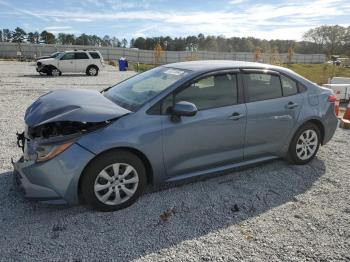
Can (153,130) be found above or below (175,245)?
above

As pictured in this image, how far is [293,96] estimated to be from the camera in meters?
4.91

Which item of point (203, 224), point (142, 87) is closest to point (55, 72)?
point (142, 87)

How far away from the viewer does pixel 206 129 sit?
413 centimetres

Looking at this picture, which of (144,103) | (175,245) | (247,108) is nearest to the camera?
(175,245)

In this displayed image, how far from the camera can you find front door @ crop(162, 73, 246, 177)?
396cm

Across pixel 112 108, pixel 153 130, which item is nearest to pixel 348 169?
pixel 153 130

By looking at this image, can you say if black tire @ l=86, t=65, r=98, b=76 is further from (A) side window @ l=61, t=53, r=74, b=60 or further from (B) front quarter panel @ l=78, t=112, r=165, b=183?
(B) front quarter panel @ l=78, t=112, r=165, b=183

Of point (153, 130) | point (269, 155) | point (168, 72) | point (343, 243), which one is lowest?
point (343, 243)

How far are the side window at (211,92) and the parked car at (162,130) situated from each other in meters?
0.01

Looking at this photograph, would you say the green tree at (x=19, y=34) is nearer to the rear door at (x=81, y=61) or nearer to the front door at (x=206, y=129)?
the rear door at (x=81, y=61)

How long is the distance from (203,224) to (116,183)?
3.39ft

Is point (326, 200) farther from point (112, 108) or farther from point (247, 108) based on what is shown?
point (112, 108)

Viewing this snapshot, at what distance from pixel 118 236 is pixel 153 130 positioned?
1179 millimetres

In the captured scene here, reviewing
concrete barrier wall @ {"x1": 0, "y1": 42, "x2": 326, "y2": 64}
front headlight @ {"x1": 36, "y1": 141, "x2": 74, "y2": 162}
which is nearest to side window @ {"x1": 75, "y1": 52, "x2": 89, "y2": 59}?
concrete barrier wall @ {"x1": 0, "y1": 42, "x2": 326, "y2": 64}
